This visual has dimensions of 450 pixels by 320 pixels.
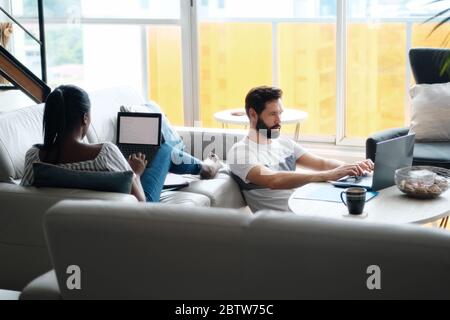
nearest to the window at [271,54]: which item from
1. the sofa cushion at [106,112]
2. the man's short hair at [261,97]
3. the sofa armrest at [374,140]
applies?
the sofa armrest at [374,140]

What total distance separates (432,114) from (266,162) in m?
1.52

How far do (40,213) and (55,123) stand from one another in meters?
0.39

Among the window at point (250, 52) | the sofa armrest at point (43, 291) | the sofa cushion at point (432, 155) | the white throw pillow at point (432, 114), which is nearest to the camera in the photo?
the sofa armrest at point (43, 291)

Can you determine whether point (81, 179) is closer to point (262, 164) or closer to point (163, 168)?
point (163, 168)

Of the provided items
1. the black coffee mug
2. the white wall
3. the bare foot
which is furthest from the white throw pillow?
the white wall

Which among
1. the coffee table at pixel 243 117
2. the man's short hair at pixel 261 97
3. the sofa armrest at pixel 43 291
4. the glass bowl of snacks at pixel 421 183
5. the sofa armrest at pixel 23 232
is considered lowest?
the sofa armrest at pixel 23 232

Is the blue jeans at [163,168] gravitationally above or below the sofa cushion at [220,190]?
above

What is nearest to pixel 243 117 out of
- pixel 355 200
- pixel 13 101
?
pixel 13 101

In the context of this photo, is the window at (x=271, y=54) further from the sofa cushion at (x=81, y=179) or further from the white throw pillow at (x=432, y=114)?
the sofa cushion at (x=81, y=179)

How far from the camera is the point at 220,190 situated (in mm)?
3793

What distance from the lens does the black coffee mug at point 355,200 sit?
280cm

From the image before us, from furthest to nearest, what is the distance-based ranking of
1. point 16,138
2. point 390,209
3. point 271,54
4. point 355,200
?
point 271,54 < point 16,138 < point 390,209 < point 355,200
